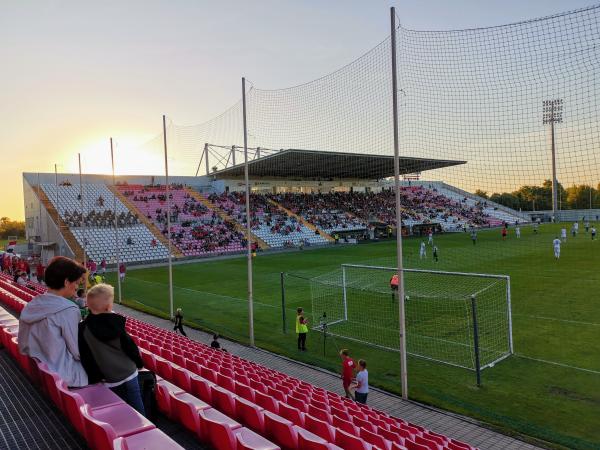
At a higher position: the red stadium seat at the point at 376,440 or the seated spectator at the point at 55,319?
the seated spectator at the point at 55,319

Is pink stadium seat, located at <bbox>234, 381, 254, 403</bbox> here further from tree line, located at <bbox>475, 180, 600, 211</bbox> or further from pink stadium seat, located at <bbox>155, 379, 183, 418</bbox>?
tree line, located at <bbox>475, 180, 600, 211</bbox>

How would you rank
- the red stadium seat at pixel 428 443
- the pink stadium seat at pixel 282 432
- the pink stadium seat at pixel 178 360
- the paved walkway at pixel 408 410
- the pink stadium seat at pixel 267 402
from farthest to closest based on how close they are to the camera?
the pink stadium seat at pixel 178 360
the paved walkway at pixel 408 410
the pink stadium seat at pixel 267 402
the red stadium seat at pixel 428 443
the pink stadium seat at pixel 282 432

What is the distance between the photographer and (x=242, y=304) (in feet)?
64.5

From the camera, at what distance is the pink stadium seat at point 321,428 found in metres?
4.90

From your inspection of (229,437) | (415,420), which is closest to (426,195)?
(415,420)

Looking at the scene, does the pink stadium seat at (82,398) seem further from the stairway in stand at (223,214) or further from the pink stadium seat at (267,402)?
the stairway in stand at (223,214)

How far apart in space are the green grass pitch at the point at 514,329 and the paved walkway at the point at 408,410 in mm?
402

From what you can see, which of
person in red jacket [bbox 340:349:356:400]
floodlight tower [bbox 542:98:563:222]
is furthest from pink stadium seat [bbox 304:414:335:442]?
floodlight tower [bbox 542:98:563:222]

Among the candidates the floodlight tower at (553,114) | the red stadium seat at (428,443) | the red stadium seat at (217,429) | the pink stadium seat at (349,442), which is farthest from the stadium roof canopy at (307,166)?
the red stadium seat at (217,429)

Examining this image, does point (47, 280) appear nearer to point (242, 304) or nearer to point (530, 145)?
point (530, 145)

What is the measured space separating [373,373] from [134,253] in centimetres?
3343

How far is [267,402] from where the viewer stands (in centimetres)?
590

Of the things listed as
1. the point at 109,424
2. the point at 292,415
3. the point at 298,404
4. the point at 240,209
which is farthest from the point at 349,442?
the point at 240,209

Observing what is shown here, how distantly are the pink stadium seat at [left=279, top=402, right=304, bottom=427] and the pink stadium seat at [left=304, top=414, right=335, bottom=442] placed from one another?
0.09m
